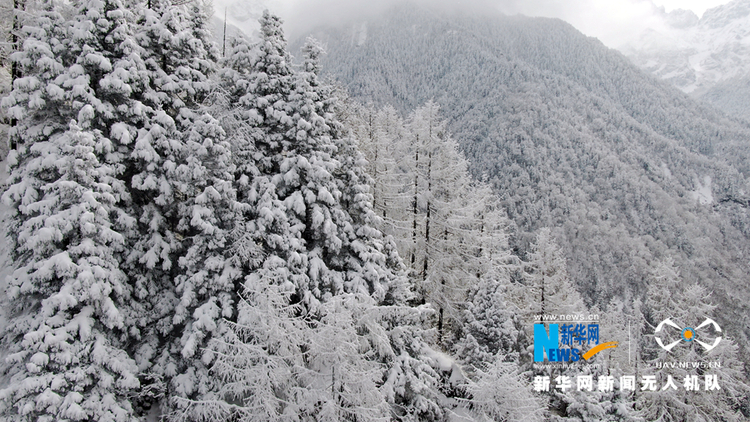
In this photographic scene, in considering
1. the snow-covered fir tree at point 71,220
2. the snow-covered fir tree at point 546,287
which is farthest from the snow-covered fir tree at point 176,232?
the snow-covered fir tree at point 546,287

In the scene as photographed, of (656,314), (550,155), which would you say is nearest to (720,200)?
(550,155)

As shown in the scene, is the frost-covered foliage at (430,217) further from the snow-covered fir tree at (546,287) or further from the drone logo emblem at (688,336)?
the drone logo emblem at (688,336)

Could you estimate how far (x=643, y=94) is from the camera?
622 ft

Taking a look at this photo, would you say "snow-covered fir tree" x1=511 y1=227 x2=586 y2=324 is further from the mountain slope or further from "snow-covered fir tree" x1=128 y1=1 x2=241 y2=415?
the mountain slope

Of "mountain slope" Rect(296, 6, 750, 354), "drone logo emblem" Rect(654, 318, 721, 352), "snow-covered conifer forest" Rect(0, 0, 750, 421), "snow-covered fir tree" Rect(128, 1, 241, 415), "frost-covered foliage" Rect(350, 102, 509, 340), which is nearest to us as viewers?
"snow-covered conifer forest" Rect(0, 0, 750, 421)

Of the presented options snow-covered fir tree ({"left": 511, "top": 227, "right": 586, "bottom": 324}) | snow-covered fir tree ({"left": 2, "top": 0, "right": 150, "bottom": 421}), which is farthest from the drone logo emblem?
snow-covered fir tree ({"left": 2, "top": 0, "right": 150, "bottom": 421})

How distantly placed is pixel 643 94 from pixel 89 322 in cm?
23152

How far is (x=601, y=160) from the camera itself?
429ft

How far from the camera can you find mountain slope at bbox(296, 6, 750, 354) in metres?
99.6

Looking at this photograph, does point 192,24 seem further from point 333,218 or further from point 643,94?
point 643,94

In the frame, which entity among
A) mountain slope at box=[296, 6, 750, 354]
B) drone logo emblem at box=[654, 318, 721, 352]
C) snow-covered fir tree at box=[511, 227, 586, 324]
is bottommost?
drone logo emblem at box=[654, 318, 721, 352]

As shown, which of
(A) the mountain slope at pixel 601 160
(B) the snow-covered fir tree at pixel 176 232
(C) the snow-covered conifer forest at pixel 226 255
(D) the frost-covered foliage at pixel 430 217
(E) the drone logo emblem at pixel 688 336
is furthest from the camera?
(A) the mountain slope at pixel 601 160

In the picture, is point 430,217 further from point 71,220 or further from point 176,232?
point 71,220

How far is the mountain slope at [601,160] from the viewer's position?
327ft
